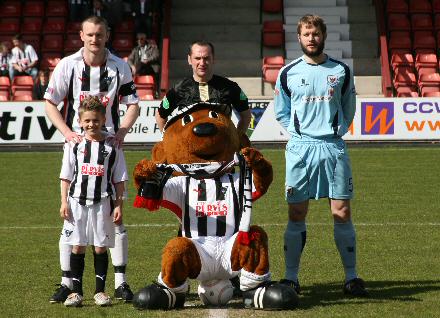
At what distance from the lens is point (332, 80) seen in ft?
26.3

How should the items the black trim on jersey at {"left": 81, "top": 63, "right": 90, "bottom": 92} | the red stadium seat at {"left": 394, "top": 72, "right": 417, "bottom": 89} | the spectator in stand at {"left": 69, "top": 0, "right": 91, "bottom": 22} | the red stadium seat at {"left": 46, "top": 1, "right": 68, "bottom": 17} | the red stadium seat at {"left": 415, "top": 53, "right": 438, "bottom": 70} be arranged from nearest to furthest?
the black trim on jersey at {"left": 81, "top": 63, "right": 90, "bottom": 92}
the red stadium seat at {"left": 394, "top": 72, "right": 417, "bottom": 89}
the red stadium seat at {"left": 415, "top": 53, "right": 438, "bottom": 70}
the spectator in stand at {"left": 69, "top": 0, "right": 91, "bottom": 22}
the red stadium seat at {"left": 46, "top": 1, "right": 68, "bottom": 17}

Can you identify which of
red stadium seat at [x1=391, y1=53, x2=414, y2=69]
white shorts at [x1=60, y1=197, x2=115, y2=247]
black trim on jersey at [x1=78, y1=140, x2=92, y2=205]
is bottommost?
white shorts at [x1=60, y1=197, x2=115, y2=247]

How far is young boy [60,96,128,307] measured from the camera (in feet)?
25.1

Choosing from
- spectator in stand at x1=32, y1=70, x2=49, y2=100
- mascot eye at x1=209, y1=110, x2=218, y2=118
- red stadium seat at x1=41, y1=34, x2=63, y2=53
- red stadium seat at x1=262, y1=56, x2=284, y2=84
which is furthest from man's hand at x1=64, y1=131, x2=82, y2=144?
red stadium seat at x1=41, y1=34, x2=63, y2=53

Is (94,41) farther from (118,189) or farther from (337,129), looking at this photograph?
(337,129)

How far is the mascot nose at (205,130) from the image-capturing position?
7430 mm

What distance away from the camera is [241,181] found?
7590 millimetres

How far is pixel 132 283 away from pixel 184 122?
166cm

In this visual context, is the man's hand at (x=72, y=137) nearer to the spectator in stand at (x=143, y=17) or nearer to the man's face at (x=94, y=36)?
the man's face at (x=94, y=36)

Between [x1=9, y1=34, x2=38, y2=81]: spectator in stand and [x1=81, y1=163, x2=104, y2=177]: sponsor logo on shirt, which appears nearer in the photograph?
[x1=81, y1=163, x2=104, y2=177]: sponsor logo on shirt

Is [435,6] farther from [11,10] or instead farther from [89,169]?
[89,169]

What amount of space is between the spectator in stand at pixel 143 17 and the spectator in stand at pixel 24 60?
9.02 ft

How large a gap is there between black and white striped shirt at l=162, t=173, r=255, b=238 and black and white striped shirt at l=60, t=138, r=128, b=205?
19.4 inches

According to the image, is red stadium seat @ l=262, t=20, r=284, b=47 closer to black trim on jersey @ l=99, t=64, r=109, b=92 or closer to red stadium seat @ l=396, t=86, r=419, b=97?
red stadium seat @ l=396, t=86, r=419, b=97
